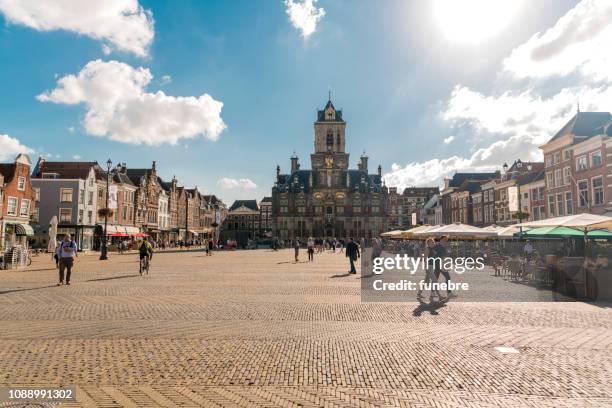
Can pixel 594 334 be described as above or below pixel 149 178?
below

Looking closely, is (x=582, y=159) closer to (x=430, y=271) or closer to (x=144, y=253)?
(x=430, y=271)

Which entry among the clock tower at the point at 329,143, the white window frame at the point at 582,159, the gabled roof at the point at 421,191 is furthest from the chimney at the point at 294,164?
the white window frame at the point at 582,159

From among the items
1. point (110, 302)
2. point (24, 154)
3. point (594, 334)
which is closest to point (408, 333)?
point (594, 334)

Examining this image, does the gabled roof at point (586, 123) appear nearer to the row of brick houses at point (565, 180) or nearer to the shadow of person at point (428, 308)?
the row of brick houses at point (565, 180)

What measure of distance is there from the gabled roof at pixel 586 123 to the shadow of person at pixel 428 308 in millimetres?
33514

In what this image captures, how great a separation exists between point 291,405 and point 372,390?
1.13 m

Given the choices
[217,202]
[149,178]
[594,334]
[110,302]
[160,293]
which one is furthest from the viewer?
[217,202]

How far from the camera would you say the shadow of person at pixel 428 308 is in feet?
32.7

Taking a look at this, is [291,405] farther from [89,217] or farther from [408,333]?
[89,217]

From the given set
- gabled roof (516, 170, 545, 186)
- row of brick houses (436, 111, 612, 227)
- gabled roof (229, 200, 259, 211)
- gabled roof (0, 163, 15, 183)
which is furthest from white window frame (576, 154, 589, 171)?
gabled roof (229, 200, 259, 211)

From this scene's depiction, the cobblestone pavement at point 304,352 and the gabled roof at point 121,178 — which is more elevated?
the gabled roof at point 121,178

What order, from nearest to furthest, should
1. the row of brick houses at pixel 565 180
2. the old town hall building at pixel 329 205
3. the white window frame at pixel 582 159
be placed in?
the row of brick houses at pixel 565 180 < the white window frame at pixel 582 159 < the old town hall building at pixel 329 205

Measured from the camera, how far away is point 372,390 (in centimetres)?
506

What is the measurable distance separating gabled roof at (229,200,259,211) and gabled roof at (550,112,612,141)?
303ft
